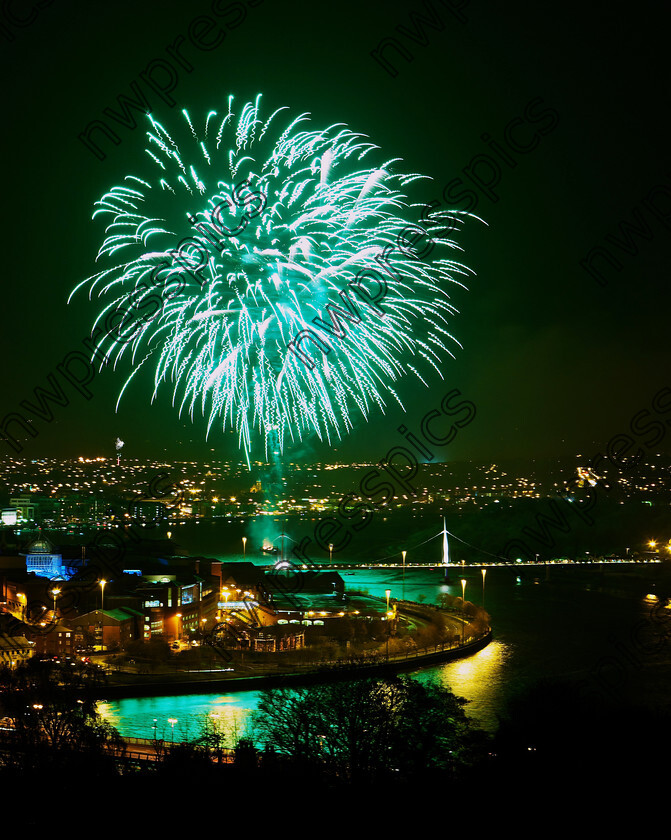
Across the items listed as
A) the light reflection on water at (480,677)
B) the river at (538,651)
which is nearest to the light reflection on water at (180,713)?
the river at (538,651)

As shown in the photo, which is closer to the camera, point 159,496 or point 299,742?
point 299,742

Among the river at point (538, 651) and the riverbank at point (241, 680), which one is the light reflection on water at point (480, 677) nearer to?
the river at point (538, 651)

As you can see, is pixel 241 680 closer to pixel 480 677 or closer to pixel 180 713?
pixel 180 713

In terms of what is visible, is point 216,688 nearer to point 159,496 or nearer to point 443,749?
point 443,749

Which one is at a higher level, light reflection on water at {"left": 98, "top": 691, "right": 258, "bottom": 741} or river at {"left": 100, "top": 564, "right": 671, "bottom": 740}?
light reflection on water at {"left": 98, "top": 691, "right": 258, "bottom": 741}

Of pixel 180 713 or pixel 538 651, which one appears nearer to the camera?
pixel 180 713

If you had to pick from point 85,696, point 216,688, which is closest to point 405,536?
point 216,688

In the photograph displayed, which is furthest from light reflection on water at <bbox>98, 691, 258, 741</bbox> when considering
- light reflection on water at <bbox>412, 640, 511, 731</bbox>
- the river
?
light reflection on water at <bbox>412, 640, 511, 731</bbox>

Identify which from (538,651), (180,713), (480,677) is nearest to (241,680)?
(180,713)

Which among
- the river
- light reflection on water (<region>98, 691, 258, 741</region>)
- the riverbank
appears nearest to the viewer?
light reflection on water (<region>98, 691, 258, 741</region>)

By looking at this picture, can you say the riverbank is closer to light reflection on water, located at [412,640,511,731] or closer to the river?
the river

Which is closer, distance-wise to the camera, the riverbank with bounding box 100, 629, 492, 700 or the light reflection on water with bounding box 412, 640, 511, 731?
the light reflection on water with bounding box 412, 640, 511, 731
